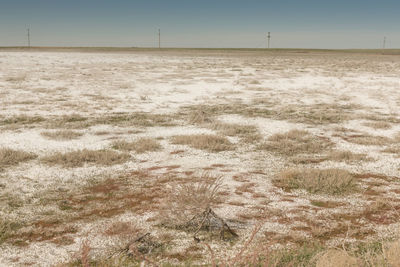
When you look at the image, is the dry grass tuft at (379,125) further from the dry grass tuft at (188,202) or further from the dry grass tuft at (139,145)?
the dry grass tuft at (188,202)

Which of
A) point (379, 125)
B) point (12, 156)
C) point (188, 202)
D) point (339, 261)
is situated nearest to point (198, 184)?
point (188, 202)

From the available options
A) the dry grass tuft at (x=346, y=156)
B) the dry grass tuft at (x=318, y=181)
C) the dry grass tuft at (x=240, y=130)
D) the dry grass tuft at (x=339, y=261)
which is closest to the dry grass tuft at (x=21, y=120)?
the dry grass tuft at (x=240, y=130)

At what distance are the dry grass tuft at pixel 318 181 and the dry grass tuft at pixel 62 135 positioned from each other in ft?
18.2

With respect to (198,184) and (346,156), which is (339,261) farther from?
(346,156)

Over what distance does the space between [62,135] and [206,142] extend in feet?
12.5

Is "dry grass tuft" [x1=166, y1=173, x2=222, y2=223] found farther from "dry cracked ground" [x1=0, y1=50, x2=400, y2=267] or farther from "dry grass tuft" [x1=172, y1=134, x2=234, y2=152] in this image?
"dry grass tuft" [x1=172, y1=134, x2=234, y2=152]

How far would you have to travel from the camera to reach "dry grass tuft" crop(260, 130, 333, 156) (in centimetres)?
835

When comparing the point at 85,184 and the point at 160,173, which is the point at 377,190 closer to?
the point at 160,173

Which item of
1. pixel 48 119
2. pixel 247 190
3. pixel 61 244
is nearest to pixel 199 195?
pixel 247 190

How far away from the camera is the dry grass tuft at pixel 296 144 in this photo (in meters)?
8.35

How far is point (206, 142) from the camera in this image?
8711mm

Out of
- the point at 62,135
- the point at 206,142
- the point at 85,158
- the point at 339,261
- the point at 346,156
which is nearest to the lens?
the point at 339,261

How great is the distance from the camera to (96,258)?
3.97 m

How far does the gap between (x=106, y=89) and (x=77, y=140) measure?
33.8ft
